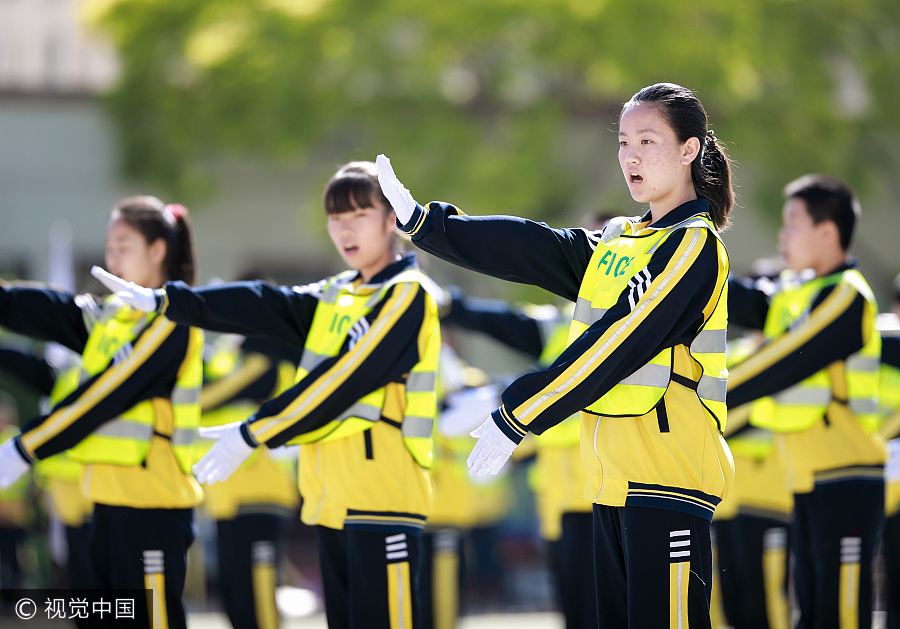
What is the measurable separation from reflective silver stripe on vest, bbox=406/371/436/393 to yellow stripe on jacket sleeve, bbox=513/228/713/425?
3.39 feet

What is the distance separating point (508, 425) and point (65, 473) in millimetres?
4207

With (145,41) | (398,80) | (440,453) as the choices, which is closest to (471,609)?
(440,453)

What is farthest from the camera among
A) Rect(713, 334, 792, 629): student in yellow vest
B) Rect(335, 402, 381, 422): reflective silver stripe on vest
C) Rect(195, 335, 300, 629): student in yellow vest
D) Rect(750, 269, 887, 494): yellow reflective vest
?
Rect(713, 334, 792, 629): student in yellow vest

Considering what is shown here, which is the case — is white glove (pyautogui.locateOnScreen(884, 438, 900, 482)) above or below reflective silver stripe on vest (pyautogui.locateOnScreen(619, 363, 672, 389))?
below

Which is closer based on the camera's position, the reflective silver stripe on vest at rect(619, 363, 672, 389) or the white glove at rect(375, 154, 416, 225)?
the reflective silver stripe on vest at rect(619, 363, 672, 389)

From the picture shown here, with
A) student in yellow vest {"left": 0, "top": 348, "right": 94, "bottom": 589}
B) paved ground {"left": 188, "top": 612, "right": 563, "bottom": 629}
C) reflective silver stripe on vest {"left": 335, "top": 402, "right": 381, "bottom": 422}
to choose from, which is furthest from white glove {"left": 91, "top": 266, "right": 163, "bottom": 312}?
paved ground {"left": 188, "top": 612, "right": 563, "bottom": 629}

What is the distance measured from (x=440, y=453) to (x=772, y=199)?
594 centimetres

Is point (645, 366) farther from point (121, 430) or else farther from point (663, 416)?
point (121, 430)

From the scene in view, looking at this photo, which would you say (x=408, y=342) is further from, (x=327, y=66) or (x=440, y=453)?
(x=327, y=66)

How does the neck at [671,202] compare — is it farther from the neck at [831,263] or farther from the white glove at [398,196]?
the neck at [831,263]

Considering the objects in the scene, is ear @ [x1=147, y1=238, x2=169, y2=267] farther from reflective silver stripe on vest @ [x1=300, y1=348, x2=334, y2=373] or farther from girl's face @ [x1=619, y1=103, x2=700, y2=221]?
girl's face @ [x1=619, y1=103, x2=700, y2=221]

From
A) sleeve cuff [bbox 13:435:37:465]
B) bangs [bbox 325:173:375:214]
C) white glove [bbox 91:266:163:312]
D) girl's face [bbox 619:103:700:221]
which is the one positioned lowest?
sleeve cuff [bbox 13:435:37:465]

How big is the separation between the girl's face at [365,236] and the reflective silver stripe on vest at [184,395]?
85 centimetres

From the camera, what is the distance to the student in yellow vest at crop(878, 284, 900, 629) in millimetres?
5117
